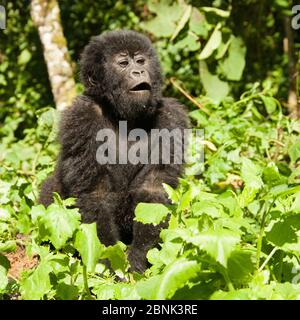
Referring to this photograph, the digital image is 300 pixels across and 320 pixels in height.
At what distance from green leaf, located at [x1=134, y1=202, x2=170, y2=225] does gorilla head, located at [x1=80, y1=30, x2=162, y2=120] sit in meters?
1.59

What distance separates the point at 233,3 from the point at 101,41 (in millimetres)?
2783

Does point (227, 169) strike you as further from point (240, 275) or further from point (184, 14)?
point (240, 275)

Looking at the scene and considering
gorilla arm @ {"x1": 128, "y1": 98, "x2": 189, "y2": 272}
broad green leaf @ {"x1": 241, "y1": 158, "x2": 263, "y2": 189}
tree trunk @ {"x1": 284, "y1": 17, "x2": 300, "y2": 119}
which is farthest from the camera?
tree trunk @ {"x1": 284, "y1": 17, "x2": 300, "y2": 119}

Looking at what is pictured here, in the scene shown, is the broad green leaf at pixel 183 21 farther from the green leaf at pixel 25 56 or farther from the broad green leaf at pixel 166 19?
the green leaf at pixel 25 56

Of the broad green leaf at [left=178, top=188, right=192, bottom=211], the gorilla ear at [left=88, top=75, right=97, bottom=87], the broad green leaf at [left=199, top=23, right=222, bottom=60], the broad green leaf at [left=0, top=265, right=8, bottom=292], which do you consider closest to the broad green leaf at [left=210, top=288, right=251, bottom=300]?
the broad green leaf at [left=178, top=188, right=192, bottom=211]

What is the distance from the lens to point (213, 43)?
6.32m

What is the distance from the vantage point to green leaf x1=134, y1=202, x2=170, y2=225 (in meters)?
2.79

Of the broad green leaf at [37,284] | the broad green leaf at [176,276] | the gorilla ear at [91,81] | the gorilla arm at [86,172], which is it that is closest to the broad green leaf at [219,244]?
the broad green leaf at [176,276]

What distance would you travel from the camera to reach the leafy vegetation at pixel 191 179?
8.25ft

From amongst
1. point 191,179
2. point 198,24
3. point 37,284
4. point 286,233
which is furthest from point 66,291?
point 198,24

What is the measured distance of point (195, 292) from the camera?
2461 millimetres

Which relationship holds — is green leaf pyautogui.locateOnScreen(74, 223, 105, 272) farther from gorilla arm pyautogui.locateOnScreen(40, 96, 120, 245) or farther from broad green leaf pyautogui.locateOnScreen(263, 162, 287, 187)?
gorilla arm pyautogui.locateOnScreen(40, 96, 120, 245)

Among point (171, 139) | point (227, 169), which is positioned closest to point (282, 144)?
point (227, 169)

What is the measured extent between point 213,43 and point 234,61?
0.27 meters
